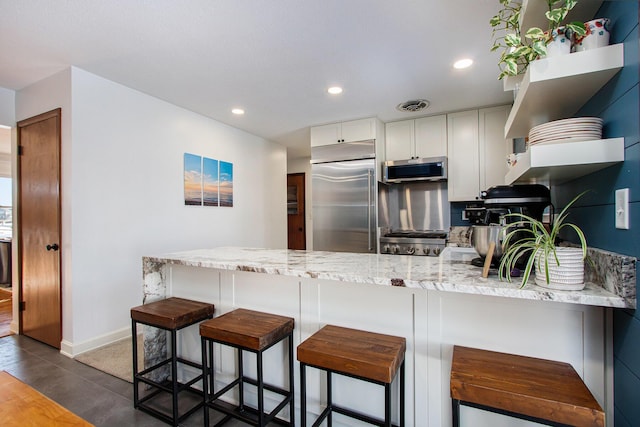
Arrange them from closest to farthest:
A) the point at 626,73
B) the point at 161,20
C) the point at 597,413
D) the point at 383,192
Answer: the point at 597,413 → the point at 626,73 → the point at 161,20 → the point at 383,192

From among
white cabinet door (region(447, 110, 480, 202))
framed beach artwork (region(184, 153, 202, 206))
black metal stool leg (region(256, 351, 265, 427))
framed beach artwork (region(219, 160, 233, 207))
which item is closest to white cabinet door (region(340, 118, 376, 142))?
white cabinet door (region(447, 110, 480, 202))


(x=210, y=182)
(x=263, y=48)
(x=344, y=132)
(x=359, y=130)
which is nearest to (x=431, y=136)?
(x=359, y=130)

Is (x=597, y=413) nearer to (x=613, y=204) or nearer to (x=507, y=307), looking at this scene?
(x=507, y=307)

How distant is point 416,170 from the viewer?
3.74 metres

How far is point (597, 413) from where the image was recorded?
85 cm

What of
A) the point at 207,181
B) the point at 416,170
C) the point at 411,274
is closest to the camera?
the point at 411,274

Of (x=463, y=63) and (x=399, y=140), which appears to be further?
(x=399, y=140)

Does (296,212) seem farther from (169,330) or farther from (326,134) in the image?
(169,330)

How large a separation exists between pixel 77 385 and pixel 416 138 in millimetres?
4050

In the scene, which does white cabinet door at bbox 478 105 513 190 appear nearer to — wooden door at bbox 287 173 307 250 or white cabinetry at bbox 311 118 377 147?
white cabinetry at bbox 311 118 377 147

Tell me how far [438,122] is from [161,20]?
121 inches

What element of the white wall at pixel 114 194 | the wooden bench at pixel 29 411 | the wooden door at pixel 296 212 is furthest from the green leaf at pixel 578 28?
the wooden door at pixel 296 212

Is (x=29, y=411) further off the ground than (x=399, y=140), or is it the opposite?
(x=399, y=140)

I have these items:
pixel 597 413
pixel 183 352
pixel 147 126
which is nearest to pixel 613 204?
pixel 597 413
